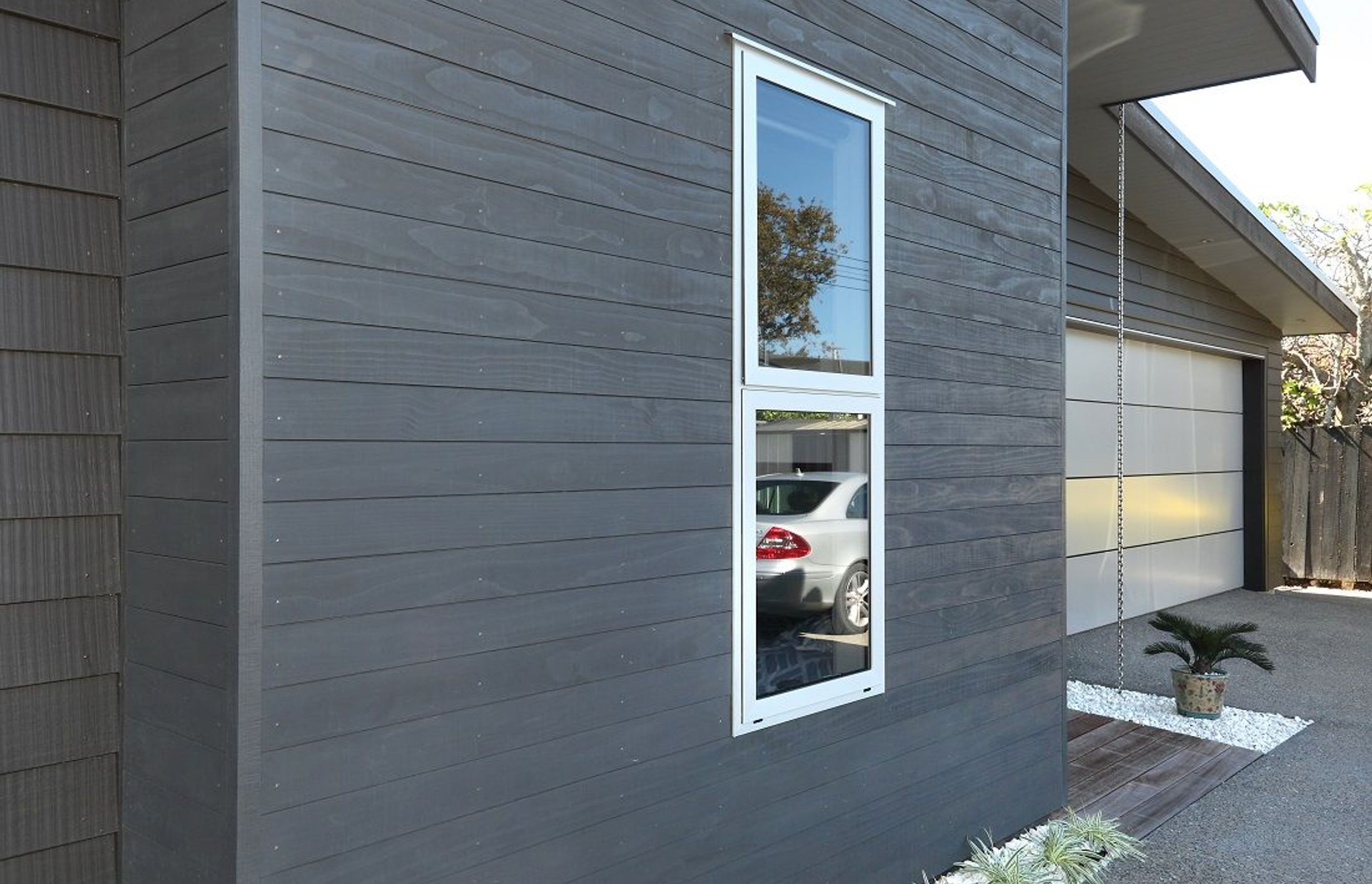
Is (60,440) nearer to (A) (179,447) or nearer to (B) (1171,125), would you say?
(A) (179,447)

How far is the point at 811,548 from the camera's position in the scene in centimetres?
289

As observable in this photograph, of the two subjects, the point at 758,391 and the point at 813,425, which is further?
the point at 813,425

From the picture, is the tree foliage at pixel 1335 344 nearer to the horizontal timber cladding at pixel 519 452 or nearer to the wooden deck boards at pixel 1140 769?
the wooden deck boards at pixel 1140 769

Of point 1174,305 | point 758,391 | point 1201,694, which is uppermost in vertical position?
point 1174,305

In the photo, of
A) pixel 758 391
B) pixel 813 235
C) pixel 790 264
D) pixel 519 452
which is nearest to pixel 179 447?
pixel 519 452

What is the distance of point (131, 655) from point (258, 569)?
454mm

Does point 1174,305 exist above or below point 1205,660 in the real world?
above

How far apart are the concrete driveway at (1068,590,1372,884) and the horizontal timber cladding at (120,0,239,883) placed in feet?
9.65

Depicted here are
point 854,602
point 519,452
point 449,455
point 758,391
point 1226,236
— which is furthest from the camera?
point 1226,236

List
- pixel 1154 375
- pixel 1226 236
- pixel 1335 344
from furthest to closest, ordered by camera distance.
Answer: pixel 1335 344 → pixel 1154 375 → pixel 1226 236

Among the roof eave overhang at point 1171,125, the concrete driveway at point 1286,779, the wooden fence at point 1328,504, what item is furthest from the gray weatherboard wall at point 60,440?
the wooden fence at point 1328,504

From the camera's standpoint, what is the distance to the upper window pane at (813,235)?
109 inches

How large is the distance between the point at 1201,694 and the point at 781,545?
3670mm

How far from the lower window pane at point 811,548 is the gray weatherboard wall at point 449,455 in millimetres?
163
